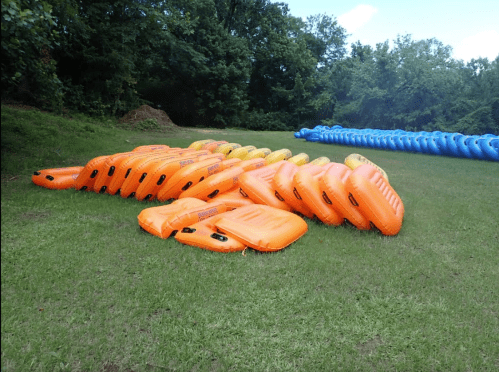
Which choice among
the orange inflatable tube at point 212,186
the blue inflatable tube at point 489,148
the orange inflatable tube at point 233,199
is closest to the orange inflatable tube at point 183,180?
the orange inflatable tube at point 212,186

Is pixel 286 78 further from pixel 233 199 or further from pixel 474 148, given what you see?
pixel 233 199

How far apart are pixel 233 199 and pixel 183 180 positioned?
775 millimetres

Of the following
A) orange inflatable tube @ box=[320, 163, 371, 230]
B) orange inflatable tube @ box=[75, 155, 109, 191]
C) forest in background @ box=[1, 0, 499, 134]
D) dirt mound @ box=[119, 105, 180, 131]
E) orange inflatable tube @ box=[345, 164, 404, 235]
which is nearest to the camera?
orange inflatable tube @ box=[345, 164, 404, 235]

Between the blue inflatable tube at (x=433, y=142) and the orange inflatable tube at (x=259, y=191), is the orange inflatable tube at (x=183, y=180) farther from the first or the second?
the blue inflatable tube at (x=433, y=142)

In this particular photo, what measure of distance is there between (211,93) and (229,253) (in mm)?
20230

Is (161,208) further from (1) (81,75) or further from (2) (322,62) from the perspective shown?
(2) (322,62)

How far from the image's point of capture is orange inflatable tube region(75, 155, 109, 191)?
4832 millimetres

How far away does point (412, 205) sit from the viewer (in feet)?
17.0

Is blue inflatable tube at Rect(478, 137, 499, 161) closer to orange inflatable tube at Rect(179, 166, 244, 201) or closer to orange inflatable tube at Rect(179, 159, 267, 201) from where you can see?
orange inflatable tube at Rect(179, 159, 267, 201)

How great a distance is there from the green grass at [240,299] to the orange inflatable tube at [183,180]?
807 millimetres

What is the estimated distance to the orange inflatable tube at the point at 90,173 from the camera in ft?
15.9

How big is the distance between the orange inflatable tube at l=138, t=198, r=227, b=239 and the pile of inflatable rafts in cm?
1

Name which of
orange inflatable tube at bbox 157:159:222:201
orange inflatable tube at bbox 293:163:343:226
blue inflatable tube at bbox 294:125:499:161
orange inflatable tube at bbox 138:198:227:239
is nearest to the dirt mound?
blue inflatable tube at bbox 294:125:499:161

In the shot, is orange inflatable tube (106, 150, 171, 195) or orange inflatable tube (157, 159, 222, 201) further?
orange inflatable tube (106, 150, 171, 195)
